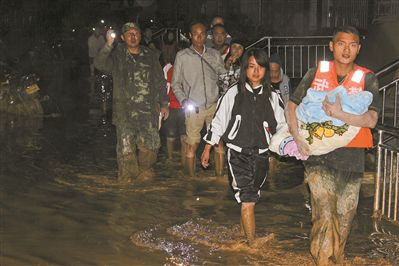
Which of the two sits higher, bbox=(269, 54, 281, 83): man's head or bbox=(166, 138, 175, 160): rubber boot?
bbox=(269, 54, 281, 83): man's head

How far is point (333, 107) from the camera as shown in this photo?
16.8 feet

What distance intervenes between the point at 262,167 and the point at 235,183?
0.29m

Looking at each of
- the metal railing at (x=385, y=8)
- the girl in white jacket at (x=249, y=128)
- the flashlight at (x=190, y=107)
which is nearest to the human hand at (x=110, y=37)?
the flashlight at (x=190, y=107)

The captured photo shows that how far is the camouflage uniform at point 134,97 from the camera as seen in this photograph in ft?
28.5

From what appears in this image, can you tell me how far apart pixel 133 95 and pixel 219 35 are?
1.61m

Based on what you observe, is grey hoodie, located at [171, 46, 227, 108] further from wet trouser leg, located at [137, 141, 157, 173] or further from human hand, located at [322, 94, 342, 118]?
human hand, located at [322, 94, 342, 118]

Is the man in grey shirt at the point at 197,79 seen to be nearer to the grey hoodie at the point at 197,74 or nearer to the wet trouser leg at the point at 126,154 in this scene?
the grey hoodie at the point at 197,74

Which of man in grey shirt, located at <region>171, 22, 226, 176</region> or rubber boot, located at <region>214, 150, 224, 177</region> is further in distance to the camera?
rubber boot, located at <region>214, 150, 224, 177</region>

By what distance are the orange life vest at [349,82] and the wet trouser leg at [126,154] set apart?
12.8 ft

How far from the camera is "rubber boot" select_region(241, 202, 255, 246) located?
6.30 meters

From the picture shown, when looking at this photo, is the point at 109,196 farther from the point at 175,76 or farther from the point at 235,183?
the point at 235,183


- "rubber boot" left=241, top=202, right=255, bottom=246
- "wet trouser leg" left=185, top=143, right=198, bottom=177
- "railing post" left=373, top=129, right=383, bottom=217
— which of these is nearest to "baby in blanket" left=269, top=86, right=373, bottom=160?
"rubber boot" left=241, top=202, right=255, bottom=246

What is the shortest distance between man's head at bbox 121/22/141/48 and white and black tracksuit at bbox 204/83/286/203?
2489 mm

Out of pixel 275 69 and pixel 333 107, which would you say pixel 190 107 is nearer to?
pixel 275 69
